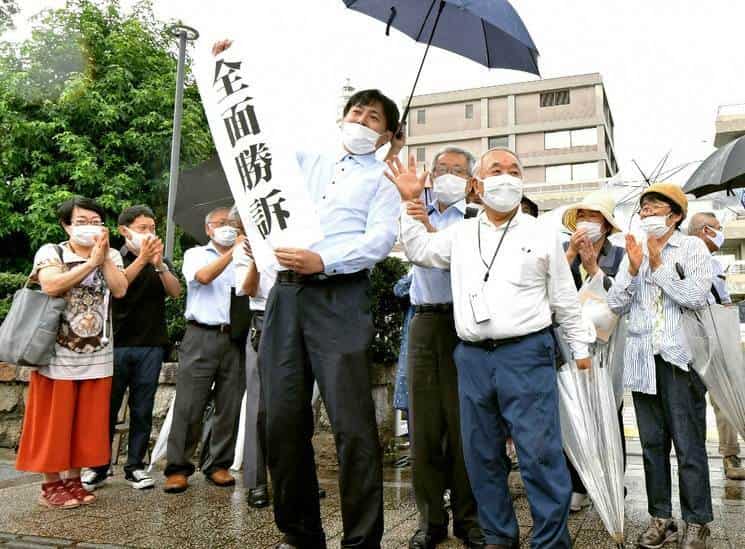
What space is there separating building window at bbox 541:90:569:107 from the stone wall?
1871 inches

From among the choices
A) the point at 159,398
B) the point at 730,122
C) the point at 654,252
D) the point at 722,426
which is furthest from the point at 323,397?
the point at 730,122

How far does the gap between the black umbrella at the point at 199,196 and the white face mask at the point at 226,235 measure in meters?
1.27

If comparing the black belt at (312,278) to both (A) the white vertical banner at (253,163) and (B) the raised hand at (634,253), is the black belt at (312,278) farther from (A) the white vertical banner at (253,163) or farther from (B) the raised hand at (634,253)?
(B) the raised hand at (634,253)

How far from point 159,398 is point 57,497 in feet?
7.31

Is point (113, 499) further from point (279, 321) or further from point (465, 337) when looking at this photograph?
point (465, 337)

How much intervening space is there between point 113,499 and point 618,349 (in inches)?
137

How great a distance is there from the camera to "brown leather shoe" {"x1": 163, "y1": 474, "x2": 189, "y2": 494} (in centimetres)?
→ 486

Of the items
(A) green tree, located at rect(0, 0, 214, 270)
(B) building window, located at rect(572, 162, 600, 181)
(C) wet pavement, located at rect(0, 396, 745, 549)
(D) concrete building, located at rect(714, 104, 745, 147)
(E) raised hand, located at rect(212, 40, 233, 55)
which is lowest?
(C) wet pavement, located at rect(0, 396, 745, 549)

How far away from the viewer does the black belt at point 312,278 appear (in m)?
3.11

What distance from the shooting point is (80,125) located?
18.4 m

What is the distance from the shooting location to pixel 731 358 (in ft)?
12.1

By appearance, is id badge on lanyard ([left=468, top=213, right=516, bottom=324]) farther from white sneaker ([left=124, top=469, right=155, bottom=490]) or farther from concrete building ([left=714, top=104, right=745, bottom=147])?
concrete building ([left=714, top=104, right=745, bottom=147])

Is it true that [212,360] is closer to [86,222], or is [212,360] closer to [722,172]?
[86,222]

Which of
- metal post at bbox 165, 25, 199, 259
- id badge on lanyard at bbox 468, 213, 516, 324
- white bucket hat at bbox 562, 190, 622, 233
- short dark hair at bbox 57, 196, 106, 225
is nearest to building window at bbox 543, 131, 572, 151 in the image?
metal post at bbox 165, 25, 199, 259
